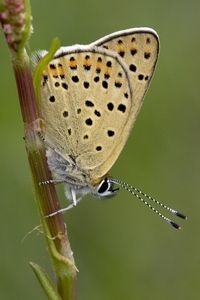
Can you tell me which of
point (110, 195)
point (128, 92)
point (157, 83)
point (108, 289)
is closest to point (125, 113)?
point (128, 92)

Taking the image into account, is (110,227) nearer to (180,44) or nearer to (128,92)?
(180,44)

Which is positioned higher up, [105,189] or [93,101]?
[93,101]

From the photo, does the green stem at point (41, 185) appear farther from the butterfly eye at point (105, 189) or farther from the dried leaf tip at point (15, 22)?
the butterfly eye at point (105, 189)

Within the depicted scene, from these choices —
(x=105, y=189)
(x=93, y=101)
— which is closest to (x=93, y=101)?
(x=93, y=101)

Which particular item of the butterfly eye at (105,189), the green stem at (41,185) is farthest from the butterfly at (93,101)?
the green stem at (41,185)

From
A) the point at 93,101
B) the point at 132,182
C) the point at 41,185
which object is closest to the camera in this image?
the point at 41,185

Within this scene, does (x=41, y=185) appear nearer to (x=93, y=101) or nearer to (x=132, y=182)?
(x=93, y=101)

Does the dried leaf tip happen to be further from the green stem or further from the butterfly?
the butterfly
